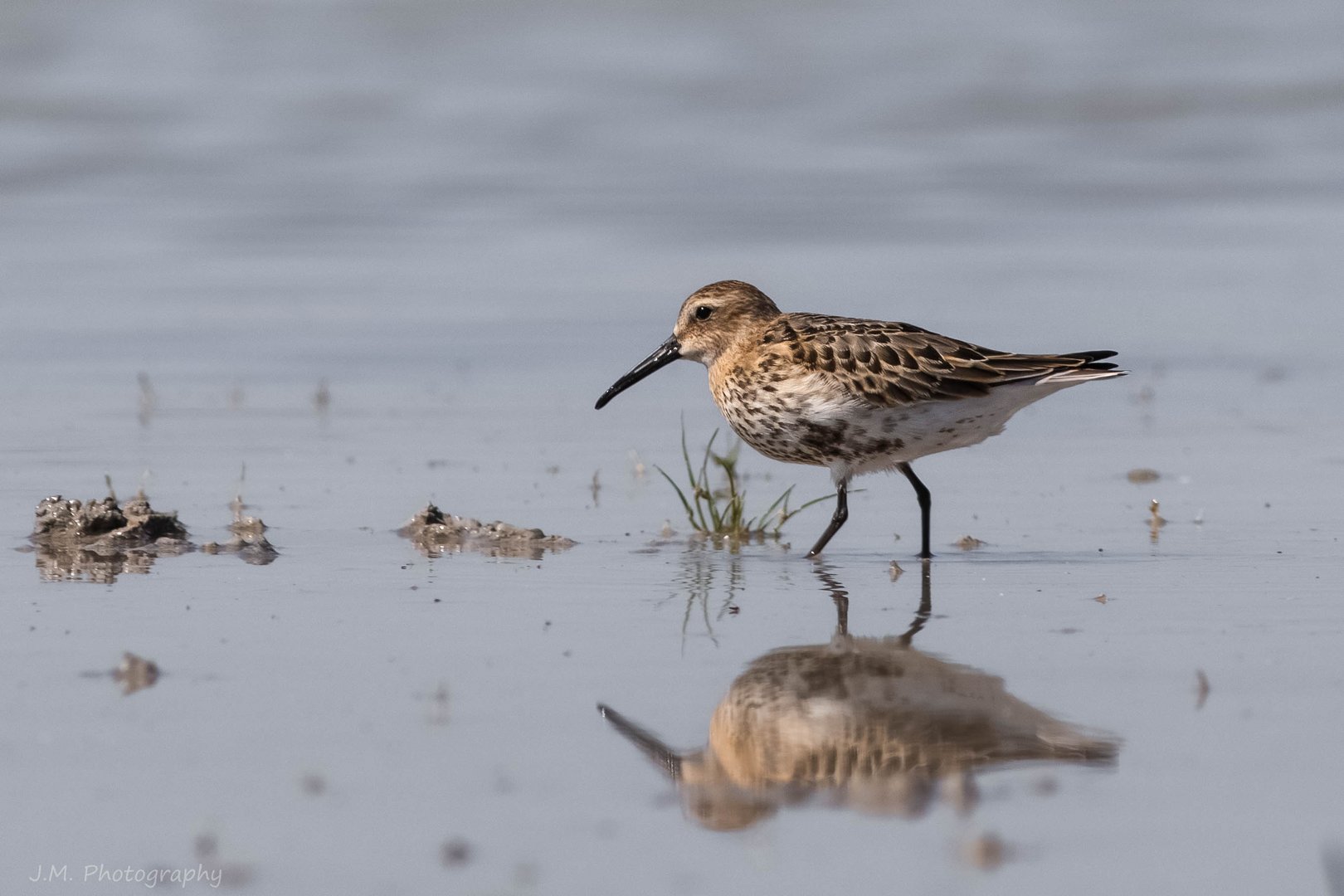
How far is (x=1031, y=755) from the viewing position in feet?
16.6

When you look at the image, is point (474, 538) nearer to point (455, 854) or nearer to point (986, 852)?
point (455, 854)

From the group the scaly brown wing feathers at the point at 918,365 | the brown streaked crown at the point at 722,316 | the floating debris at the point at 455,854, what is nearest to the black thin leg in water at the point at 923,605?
the scaly brown wing feathers at the point at 918,365

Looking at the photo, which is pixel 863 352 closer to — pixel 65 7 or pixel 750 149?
pixel 750 149

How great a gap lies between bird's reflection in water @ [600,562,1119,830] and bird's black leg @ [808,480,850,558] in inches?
81.7

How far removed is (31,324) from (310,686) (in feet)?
33.0

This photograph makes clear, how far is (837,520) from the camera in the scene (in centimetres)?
861

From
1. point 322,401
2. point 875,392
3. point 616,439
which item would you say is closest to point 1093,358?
point 875,392

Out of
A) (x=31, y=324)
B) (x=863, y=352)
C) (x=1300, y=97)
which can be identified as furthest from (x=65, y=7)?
(x=863, y=352)

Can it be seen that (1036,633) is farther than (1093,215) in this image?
No

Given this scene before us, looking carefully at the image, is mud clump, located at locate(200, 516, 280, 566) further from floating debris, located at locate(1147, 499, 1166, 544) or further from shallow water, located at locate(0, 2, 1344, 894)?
floating debris, located at locate(1147, 499, 1166, 544)

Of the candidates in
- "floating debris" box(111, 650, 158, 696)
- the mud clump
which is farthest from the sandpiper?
"floating debris" box(111, 650, 158, 696)

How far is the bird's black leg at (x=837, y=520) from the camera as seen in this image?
837 cm

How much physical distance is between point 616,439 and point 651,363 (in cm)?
129

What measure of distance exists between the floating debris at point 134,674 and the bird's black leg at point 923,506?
11.8 ft
